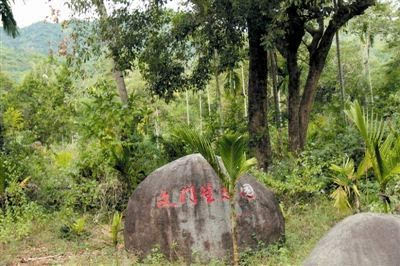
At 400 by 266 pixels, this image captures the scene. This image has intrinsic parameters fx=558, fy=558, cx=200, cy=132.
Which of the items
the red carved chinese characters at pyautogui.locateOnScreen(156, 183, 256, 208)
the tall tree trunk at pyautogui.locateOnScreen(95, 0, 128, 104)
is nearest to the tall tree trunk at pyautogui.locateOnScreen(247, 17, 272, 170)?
the tall tree trunk at pyautogui.locateOnScreen(95, 0, 128, 104)

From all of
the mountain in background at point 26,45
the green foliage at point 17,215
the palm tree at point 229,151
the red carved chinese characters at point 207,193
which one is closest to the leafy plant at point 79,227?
the green foliage at point 17,215

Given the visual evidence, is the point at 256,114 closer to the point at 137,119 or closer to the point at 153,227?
the point at 137,119

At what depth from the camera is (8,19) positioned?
483 inches

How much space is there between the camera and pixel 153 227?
8055 millimetres

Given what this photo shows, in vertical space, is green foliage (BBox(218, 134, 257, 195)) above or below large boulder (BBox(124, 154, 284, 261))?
above

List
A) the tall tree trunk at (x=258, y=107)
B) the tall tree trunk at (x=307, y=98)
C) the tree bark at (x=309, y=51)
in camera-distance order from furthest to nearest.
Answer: the tall tree trunk at (x=307, y=98)
the tall tree trunk at (x=258, y=107)
the tree bark at (x=309, y=51)

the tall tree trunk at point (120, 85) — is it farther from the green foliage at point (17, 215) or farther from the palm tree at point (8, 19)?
the green foliage at point (17, 215)

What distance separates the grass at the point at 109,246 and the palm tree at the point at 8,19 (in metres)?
4.53

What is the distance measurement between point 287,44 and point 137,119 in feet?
13.6

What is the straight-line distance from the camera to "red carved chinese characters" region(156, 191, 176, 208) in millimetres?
8000

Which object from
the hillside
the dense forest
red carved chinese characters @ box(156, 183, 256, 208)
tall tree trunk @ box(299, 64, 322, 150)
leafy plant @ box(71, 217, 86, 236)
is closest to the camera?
red carved chinese characters @ box(156, 183, 256, 208)

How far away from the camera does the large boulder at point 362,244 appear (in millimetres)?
3875

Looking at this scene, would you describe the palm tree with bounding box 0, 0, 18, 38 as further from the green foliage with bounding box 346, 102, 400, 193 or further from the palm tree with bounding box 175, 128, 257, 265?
the green foliage with bounding box 346, 102, 400, 193

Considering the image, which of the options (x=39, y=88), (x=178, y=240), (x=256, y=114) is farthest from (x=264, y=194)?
(x=39, y=88)
